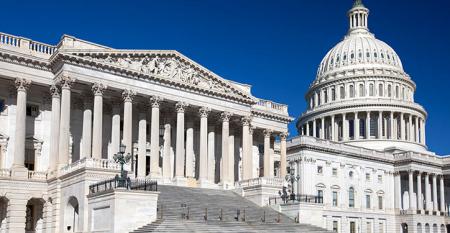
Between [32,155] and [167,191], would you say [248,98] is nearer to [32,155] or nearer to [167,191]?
[167,191]

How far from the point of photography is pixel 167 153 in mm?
64125

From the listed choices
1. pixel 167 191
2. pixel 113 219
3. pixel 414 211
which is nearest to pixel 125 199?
pixel 113 219

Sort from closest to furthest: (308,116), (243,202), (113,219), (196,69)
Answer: (113,219)
(243,202)
(196,69)
(308,116)

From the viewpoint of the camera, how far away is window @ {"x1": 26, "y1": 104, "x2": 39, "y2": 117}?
2306 inches

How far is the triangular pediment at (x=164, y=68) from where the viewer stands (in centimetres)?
5725

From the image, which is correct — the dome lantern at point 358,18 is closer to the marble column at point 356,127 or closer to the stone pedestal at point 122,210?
the marble column at point 356,127

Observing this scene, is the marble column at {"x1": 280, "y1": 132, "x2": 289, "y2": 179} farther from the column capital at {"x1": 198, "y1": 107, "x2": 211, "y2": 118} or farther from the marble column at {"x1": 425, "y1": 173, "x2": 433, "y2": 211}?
the marble column at {"x1": 425, "y1": 173, "x2": 433, "y2": 211}

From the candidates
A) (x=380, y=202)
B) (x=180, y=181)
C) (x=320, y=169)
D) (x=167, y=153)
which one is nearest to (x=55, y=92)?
(x=167, y=153)

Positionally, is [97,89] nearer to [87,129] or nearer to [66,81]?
[66,81]

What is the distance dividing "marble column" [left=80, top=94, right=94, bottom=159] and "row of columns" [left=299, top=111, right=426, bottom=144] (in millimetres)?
69563

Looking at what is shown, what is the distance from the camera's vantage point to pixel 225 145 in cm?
6719

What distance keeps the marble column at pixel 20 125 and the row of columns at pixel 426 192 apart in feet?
228

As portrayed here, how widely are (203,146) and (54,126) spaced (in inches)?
647

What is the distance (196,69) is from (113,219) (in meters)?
27.4
